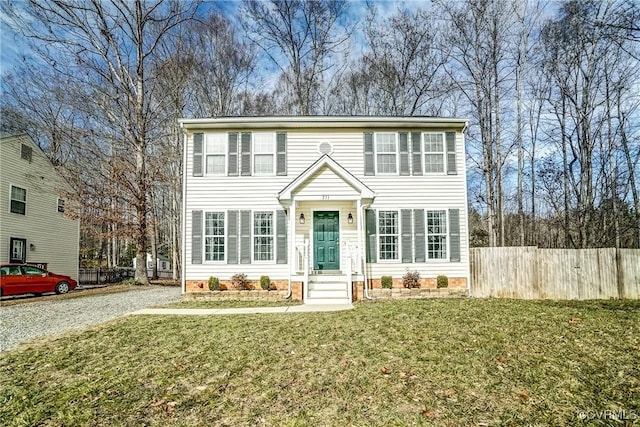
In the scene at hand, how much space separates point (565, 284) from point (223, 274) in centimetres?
1137

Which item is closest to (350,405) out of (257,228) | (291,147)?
(257,228)

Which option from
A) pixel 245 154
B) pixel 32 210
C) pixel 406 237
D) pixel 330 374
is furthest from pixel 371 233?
pixel 32 210

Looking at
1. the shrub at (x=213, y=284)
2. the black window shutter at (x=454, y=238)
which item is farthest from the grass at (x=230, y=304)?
the black window shutter at (x=454, y=238)

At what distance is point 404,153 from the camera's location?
40.1 feet

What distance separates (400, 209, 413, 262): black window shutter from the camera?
38.4 feet

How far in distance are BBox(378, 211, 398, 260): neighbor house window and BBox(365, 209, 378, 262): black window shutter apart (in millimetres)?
203

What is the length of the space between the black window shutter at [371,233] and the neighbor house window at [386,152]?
1.56 metres

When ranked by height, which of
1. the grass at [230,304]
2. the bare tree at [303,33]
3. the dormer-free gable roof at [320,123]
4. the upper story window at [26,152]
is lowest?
the grass at [230,304]

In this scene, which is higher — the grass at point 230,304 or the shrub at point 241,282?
the shrub at point 241,282

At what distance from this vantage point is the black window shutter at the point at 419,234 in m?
11.8

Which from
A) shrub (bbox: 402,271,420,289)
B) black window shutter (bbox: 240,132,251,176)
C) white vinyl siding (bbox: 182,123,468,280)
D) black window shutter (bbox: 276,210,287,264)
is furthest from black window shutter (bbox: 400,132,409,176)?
black window shutter (bbox: 240,132,251,176)

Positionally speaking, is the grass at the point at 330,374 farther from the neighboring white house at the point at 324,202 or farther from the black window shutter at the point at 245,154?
the black window shutter at the point at 245,154

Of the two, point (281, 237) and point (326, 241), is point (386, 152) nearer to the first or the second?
point (326, 241)

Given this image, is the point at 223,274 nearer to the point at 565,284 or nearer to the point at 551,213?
the point at 565,284
